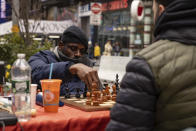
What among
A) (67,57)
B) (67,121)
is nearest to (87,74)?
(67,121)

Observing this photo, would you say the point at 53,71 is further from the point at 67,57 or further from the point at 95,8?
the point at 95,8

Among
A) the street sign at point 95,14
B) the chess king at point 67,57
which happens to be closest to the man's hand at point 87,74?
the chess king at point 67,57

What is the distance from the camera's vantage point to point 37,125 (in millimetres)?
2105

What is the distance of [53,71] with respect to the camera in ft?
10.8

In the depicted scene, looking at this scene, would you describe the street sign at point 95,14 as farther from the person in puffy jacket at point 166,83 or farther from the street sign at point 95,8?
the person in puffy jacket at point 166,83

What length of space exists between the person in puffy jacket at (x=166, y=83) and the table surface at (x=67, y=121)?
50 cm

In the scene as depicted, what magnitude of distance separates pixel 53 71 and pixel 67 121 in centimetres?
114

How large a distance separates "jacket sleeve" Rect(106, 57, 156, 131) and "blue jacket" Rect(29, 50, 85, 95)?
4.83 ft

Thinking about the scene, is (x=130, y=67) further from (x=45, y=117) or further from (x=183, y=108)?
(x=45, y=117)

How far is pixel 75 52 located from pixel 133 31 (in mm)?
20147

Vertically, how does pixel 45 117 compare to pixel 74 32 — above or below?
below

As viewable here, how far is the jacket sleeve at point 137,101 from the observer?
5.67 ft

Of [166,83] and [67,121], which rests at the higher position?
[166,83]

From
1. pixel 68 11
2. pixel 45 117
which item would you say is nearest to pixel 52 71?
pixel 45 117
